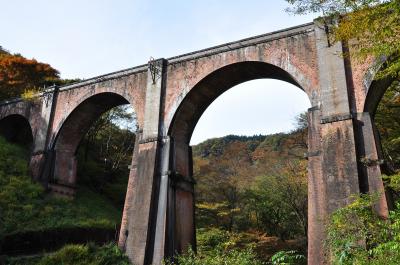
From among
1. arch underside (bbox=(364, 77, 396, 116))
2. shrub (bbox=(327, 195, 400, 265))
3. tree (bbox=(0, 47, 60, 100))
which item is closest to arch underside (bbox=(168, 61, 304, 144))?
arch underside (bbox=(364, 77, 396, 116))

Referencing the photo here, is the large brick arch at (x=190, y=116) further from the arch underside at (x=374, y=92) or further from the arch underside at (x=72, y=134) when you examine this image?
the arch underside at (x=72, y=134)

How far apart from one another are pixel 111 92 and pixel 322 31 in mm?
8039

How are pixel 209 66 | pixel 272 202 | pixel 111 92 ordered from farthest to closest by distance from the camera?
pixel 272 202, pixel 111 92, pixel 209 66

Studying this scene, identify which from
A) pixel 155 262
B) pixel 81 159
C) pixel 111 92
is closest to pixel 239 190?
pixel 81 159

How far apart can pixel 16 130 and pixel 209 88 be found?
41.8 feet

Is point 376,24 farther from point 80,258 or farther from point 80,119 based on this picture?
point 80,119

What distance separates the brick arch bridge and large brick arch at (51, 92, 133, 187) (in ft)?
0.20

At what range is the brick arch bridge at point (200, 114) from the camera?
9.10m

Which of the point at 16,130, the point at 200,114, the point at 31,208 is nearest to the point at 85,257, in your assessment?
the point at 31,208

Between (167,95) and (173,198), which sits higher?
(167,95)

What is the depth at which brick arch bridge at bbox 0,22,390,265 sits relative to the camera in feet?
29.9

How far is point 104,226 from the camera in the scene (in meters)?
14.8

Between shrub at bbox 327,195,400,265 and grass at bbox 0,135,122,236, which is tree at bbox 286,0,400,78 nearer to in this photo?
shrub at bbox 327,195,400,265

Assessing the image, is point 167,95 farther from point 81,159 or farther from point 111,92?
point 81,159
